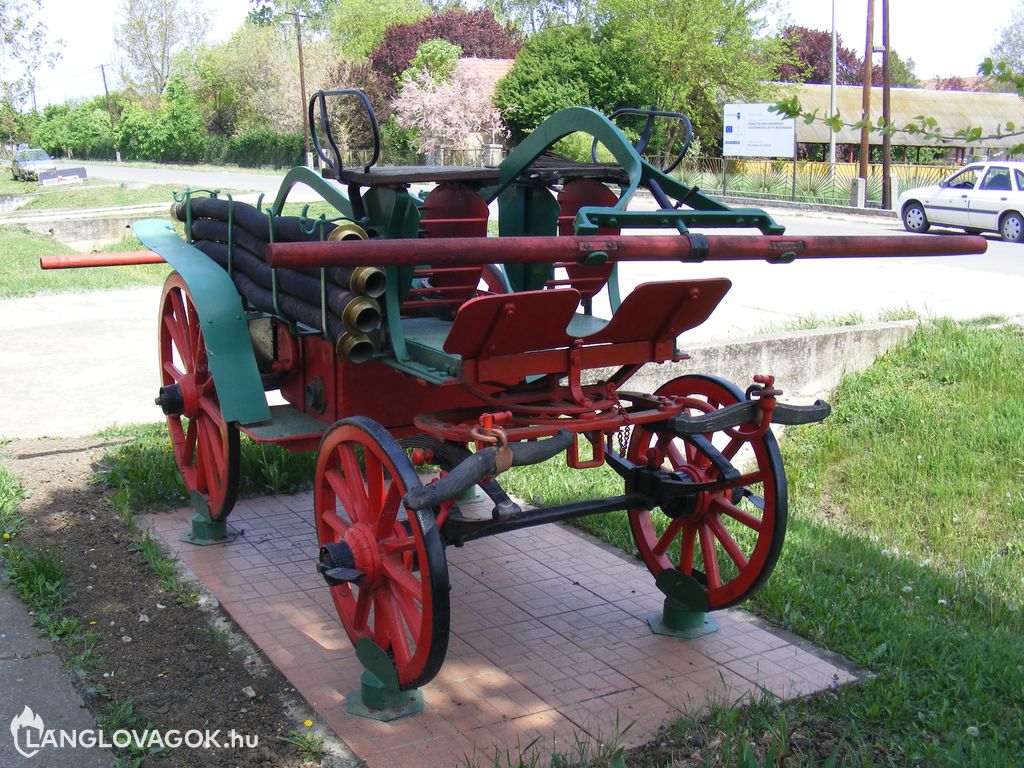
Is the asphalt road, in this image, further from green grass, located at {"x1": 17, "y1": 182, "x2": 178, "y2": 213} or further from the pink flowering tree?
the pink flowering tree

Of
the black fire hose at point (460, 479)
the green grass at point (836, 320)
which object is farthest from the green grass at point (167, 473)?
the green grass at point (836, 320)

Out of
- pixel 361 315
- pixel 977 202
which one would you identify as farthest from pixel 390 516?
pixel 977 202

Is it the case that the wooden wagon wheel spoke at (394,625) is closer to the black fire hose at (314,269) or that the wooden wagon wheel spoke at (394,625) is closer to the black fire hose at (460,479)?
the black fire hose at (460,479)

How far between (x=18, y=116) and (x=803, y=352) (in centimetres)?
3472

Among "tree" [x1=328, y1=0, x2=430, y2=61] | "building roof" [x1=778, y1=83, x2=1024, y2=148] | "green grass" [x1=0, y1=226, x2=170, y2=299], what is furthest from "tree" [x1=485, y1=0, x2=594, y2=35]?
"green grass" [x1=0, y1=226, x2=170, y2=299]

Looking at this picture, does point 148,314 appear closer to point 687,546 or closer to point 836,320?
point 836,320

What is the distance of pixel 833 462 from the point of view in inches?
332

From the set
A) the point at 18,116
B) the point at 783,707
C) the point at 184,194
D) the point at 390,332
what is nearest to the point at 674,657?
the point at 783,707

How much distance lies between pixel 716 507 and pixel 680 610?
0.50 metres

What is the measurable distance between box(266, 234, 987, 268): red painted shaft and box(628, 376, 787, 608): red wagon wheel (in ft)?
3.01

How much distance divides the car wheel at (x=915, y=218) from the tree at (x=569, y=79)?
21531mm

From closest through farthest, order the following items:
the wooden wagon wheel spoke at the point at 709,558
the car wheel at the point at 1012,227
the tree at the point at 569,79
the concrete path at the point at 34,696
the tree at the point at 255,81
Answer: the concrete path at the point at 34,696
the wooden wagon wheel spoke at the point at 709,558
the car wheel at the point at 1012,227
the tree at the point at 569,79
the tree at the point at 255,81

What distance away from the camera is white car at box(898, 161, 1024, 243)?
1956cm

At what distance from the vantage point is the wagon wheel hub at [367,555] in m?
3.68
